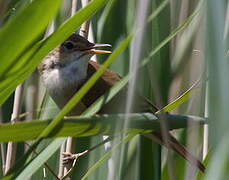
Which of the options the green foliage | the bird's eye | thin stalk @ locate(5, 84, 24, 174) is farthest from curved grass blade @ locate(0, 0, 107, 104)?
the bird's eye

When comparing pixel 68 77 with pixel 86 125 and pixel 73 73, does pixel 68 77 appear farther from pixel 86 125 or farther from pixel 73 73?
pixel 86 125

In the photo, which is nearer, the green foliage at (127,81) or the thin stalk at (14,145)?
the green foliage at (127,81)

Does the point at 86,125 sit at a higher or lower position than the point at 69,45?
lower

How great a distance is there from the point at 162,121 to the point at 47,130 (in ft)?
0.83

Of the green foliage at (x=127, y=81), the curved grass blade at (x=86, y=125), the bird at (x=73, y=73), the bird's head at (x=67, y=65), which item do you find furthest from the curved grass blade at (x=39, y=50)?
the bird's head at (x=67, y=65)

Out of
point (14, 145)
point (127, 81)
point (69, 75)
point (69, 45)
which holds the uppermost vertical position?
point (69, 45)

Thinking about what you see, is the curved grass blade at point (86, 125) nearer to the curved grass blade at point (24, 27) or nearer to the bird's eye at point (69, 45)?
the curved grass blade at point (24, 27)

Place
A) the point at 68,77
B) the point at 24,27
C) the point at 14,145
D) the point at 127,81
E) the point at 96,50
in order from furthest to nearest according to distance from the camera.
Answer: the point at 68,77 → the point at 96,50 → the point at 14,145 → the point at 127,81 → the point at 24,27

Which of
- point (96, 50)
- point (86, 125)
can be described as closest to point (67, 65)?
point (96, 50)

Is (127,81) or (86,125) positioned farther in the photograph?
(127,81)

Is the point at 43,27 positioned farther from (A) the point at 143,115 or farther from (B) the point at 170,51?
(B) the point at 170,51

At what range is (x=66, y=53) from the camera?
2.18 metres

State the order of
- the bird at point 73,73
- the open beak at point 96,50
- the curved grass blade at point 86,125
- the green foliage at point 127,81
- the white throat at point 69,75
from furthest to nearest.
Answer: the white throat at point 69,75 < the bird at point 73,73 < the open beak at point 96,50 < the curved grass blade at point 86,125 < the green foliage at point 127,81

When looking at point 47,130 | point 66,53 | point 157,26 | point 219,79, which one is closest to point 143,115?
point 47,130
